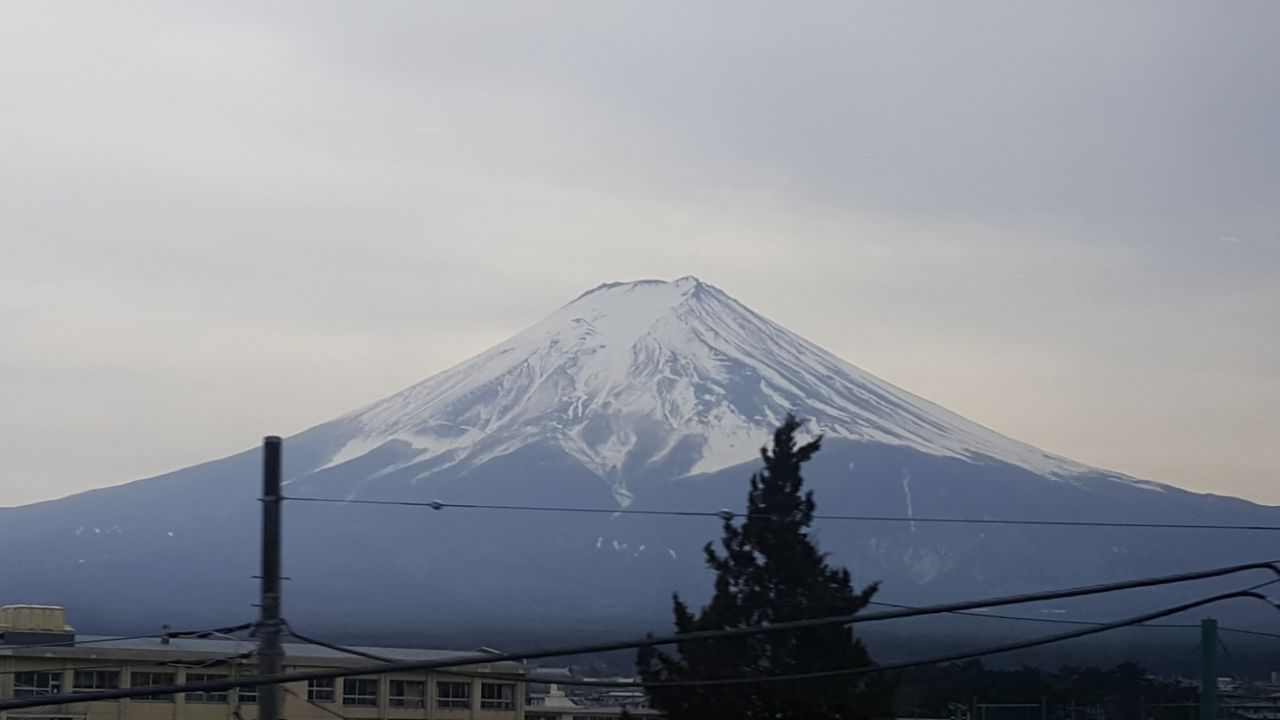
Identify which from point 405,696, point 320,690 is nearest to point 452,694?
point 405,696

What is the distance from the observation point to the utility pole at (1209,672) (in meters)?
15.6

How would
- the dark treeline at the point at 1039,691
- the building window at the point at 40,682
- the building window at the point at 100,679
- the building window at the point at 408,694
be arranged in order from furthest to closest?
1. the building window at the point at 408,694
2. the building window at the point at 100,679
3. the dark treeline at the point at 1039,691
4. the building window at the point at 40,682

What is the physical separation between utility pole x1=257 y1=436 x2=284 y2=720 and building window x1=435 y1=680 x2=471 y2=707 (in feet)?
63.2

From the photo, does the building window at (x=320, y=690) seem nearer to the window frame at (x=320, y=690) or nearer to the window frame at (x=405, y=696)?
the window frame at (x=320, y=690)

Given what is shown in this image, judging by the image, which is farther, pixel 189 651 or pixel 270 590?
pixel 189 651

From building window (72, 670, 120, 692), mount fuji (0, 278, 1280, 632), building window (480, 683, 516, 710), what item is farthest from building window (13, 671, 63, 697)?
mount fuji (0, 278, 1280, 632)

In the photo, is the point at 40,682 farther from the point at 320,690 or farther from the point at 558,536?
the point at 558,536

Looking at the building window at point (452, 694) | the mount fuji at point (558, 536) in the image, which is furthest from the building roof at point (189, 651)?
the mount fuji at point (558, 536)

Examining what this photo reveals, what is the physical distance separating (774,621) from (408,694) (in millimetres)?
9483

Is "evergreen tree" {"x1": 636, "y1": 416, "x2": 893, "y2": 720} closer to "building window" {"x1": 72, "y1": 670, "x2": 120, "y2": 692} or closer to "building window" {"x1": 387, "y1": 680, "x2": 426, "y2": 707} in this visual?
"building window" {"x1": 387, "y1": 680, "x2": 426, "y2": 707}

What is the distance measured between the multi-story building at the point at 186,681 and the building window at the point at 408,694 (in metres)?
0.02

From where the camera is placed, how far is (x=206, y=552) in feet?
501

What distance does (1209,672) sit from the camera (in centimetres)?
1570

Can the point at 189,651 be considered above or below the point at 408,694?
above
